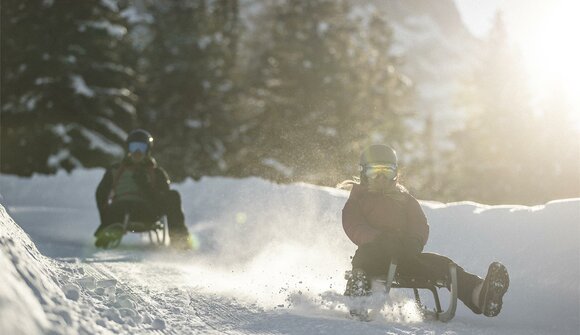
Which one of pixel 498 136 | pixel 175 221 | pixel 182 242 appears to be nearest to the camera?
pixel 182 242

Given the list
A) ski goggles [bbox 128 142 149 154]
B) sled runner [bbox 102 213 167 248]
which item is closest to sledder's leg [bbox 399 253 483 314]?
sled runner [bbox 102 213 167 248]

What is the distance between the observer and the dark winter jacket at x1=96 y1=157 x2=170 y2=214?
1224cm

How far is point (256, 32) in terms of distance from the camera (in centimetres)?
4509

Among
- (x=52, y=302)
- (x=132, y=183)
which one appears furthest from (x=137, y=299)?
(x=132, y=183)

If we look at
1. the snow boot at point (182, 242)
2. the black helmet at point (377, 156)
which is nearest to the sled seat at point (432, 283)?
the black helmet at point (377, 156)

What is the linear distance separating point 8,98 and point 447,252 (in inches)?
895

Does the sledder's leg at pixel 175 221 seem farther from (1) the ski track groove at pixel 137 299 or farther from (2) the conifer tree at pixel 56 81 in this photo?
(2) the conifer tree at pixel 56 81

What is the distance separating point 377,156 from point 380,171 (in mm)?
168

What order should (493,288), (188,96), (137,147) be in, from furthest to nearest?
(188,96), (137,147), (493,288)

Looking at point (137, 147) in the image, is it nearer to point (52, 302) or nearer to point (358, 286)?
point (358, 286)

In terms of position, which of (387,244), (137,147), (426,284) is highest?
(137,147)

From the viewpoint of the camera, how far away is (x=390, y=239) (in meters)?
6.72

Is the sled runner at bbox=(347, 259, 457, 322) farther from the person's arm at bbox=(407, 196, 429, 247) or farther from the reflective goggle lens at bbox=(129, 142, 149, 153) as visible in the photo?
the reflective goggle lens at bbox=(129, 142, 149, 153)

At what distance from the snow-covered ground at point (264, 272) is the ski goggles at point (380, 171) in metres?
1.24
